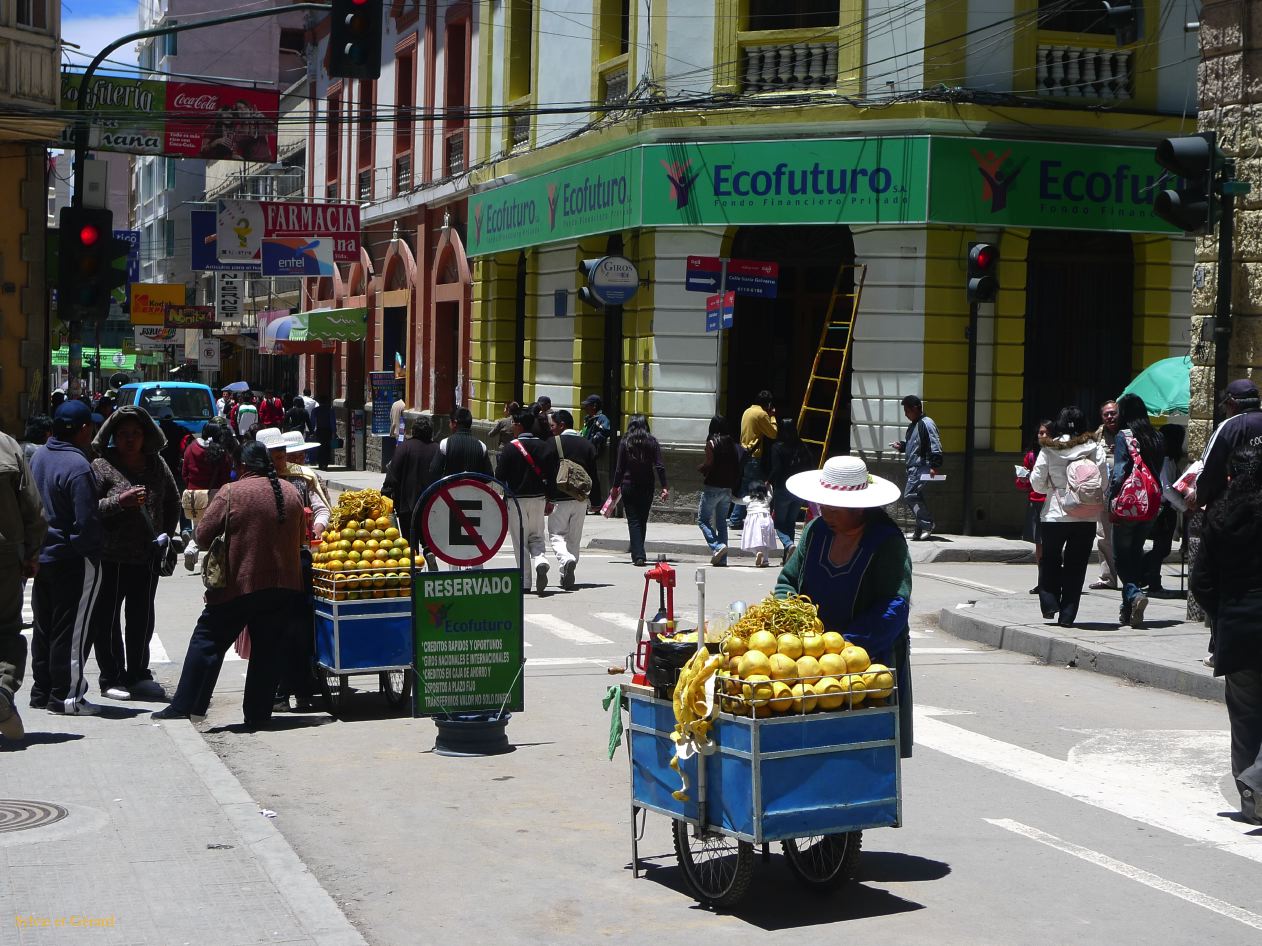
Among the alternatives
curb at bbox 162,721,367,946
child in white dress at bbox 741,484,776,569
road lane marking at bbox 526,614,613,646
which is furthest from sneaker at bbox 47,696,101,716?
child in white dress at bbox 741,484,776,569

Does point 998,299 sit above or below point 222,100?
below

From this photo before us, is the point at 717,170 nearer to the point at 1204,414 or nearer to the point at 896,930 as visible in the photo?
the point at 1204,414

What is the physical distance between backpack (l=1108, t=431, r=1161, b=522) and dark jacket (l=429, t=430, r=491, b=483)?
5.72 metres

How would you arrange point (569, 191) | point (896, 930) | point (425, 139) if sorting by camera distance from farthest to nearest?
point (425, 139) < point (569, 191) < point (896, 930)

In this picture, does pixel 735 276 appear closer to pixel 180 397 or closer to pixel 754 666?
pixel 180 397

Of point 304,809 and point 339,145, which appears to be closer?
point 304,809

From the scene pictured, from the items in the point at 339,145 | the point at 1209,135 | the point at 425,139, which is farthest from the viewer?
the point at 339,145

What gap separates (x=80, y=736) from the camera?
31.4 feet

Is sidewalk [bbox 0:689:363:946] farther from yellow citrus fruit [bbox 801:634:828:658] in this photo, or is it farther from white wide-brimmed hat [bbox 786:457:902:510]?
white wide-brimmed hat [bbox 786:457:902:510]

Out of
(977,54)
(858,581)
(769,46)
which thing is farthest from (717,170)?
(858,581)

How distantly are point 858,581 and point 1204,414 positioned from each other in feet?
28.5

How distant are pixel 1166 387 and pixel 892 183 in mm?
6157

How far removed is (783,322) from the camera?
81.8ft

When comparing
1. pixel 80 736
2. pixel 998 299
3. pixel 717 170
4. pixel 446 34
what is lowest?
pixel 80 736
